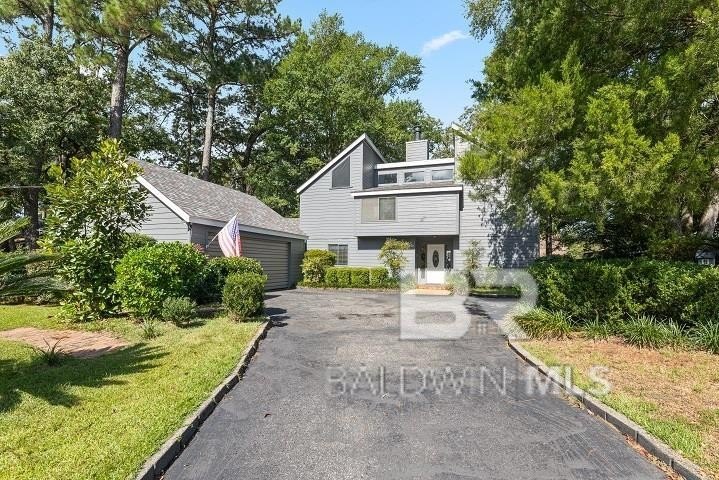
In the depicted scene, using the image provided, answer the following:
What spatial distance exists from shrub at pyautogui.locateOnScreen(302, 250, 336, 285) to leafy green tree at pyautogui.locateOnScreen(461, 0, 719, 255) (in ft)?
41.4

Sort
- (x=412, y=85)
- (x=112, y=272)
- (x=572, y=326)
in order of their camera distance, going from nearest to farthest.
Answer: (x=572, y=326) → (x=112, y=272) → (x=412, y=85)

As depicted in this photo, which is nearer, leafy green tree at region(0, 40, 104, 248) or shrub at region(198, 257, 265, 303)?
shrub at region(198, 257, 265, 303)

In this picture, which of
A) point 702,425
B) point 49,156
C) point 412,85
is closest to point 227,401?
point 702,425

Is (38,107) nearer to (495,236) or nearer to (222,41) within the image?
(222,41)

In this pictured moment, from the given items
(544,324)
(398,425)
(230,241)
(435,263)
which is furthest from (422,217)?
(398,425)

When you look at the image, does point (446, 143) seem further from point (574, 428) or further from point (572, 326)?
point (574, 428)

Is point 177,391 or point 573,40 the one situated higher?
point 573,40

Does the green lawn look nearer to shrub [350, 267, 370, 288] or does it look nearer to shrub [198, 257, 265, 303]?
shrub [198, 257, 265, 303]

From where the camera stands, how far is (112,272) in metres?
10.3

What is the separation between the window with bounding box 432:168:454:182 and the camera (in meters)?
23.6

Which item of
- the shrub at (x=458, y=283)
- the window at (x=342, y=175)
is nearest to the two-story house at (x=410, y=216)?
the window at (x=342, y=175)

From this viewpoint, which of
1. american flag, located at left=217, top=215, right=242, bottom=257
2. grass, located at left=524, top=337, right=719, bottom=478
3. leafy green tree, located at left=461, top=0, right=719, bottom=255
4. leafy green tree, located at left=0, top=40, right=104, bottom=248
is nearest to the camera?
grass, located at left=524, top=337, right=719, bottom=478

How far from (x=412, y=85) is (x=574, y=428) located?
39631 millimetres

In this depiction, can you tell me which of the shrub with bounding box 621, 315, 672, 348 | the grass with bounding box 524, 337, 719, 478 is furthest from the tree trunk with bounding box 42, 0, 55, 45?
the shrub with bounding box 621, 315, 672, 348
